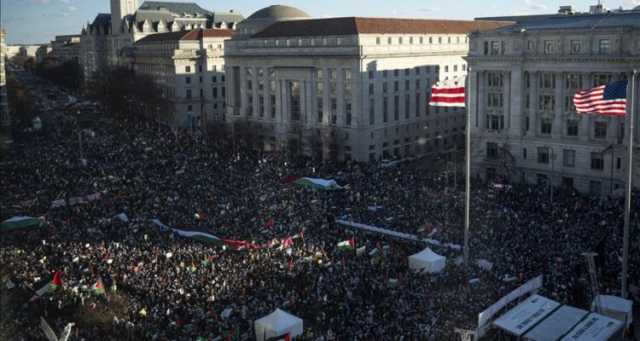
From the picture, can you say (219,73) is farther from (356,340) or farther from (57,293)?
(356,340)

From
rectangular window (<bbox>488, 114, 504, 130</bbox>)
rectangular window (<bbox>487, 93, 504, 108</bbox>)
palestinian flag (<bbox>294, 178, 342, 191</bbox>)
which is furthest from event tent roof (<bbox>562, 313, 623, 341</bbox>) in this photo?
rectangular window (<bbox>487, 93, 504, 108</bbox>)

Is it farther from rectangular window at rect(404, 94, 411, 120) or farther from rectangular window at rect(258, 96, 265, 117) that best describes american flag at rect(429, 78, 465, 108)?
rectangular window at rect(258, 96, 265, 117)

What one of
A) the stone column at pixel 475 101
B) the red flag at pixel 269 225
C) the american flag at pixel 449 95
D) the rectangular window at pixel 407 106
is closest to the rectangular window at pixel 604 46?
the stone column at pixel 475 101

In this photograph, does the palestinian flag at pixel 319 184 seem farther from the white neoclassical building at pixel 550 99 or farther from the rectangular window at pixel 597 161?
the rectangular window at pixel 597 161

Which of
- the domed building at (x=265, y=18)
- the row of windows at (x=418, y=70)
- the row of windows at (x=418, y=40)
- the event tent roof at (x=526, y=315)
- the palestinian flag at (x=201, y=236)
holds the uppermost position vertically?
the domed building at (x=265, y=18)

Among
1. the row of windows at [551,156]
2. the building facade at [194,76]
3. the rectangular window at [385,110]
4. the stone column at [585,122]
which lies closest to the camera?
the stone column at [585,122]

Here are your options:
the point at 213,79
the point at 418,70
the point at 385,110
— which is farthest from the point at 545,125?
the point at 213,79
